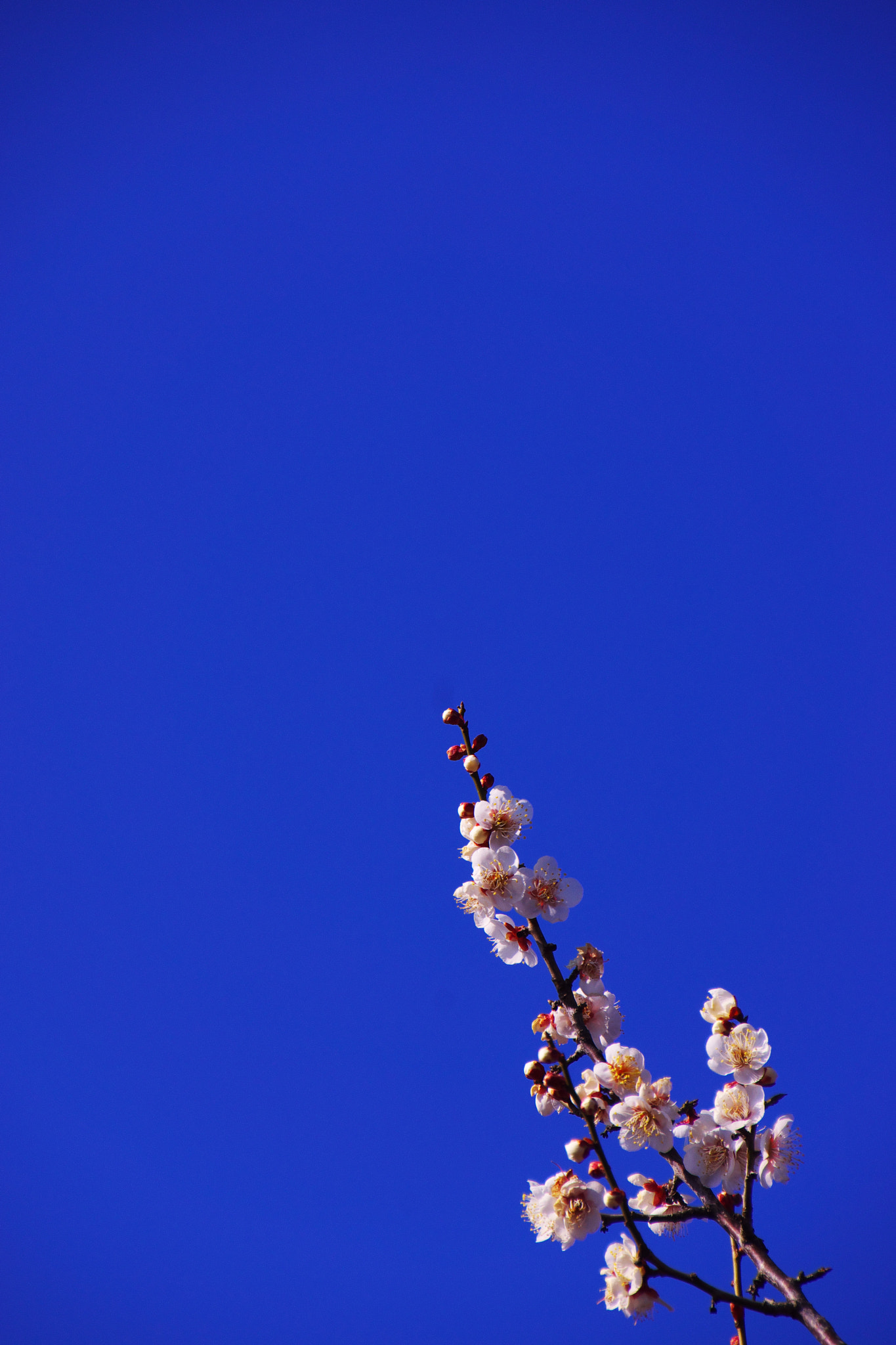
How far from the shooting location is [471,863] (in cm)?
290

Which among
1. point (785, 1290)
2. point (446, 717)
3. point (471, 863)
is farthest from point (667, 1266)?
point (446, 717)

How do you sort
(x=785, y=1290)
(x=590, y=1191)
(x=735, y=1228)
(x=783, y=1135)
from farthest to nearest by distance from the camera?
(x=783, y=1135)
(x=590, y=1191)
(x=735, y=1228)
(x=785, y=1290)

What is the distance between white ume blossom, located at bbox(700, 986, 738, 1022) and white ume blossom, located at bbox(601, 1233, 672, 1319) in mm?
654

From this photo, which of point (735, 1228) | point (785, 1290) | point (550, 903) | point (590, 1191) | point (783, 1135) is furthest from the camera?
point (550, 903)

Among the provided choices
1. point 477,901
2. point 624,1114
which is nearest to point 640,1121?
point 624,1114

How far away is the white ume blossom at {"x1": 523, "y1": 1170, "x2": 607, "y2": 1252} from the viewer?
2379 mm

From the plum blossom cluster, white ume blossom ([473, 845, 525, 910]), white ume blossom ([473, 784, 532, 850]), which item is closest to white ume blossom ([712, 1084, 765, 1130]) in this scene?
the plum blossom cluster

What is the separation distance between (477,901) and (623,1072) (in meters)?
0.69

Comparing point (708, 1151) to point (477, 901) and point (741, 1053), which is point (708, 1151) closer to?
point (741, 1053)

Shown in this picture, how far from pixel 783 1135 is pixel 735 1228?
21.4 inches

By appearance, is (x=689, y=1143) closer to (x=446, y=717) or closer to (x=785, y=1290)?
(x=785, y=1290)

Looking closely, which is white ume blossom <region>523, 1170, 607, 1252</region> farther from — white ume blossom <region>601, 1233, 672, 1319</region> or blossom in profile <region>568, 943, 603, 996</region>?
blossom in profile <region>568, 943, 603, 996</region>

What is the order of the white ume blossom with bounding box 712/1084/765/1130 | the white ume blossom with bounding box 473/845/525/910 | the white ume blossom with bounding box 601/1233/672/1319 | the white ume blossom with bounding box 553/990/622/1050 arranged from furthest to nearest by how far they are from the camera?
the white ume blossom with bounding box 473/845/525/910 < the white ume blossom with bounding box 553/990/622/1050 < the white ume blossom with bounding box 712/1084/765/1130 < the white ume blossom with bounding box 601/1233/672/1319

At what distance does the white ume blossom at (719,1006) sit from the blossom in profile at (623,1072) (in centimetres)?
25
